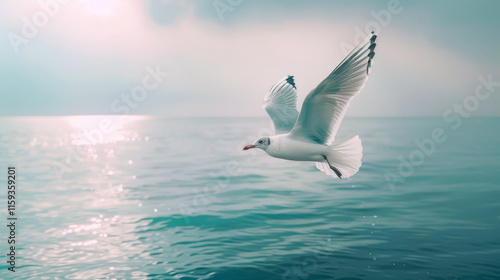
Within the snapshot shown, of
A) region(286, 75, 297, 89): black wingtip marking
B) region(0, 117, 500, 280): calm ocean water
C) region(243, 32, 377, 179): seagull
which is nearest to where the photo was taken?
region(243, 32, 377, 179): seagull

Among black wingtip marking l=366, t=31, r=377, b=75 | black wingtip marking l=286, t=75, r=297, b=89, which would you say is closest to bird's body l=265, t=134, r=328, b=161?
black wingtip marking l=366, t=31, r=377, b=75

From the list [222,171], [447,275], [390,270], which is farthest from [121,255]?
[222,171]

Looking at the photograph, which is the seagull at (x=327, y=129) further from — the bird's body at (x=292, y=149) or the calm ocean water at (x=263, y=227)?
the calm ocean water at (x=263, y=227)

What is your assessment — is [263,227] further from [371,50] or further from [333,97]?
[371,50]

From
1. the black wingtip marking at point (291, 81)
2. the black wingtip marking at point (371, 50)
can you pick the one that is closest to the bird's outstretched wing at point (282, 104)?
the black wingtip marking at point (291, 81)

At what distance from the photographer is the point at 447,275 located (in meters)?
10.0

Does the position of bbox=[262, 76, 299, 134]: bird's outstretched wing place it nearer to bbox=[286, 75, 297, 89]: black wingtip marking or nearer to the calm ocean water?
bbox=[286, 75, 297, 89]: black wingtip marking

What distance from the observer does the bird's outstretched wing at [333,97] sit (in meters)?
6.34

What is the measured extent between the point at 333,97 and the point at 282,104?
126 inches

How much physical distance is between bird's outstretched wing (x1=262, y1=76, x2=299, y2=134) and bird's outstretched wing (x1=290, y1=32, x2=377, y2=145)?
77.0 inches

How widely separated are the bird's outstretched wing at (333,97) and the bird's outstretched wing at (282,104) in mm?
1957

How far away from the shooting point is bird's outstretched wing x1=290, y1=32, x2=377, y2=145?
6.34m

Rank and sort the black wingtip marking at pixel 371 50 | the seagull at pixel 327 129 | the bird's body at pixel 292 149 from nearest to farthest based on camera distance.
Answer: the black wingtip marking at pixel 371 50 < the seagull at pixel 327 129 < the bird's body at pixel 292 149

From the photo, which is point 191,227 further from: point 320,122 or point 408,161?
point 408,161
